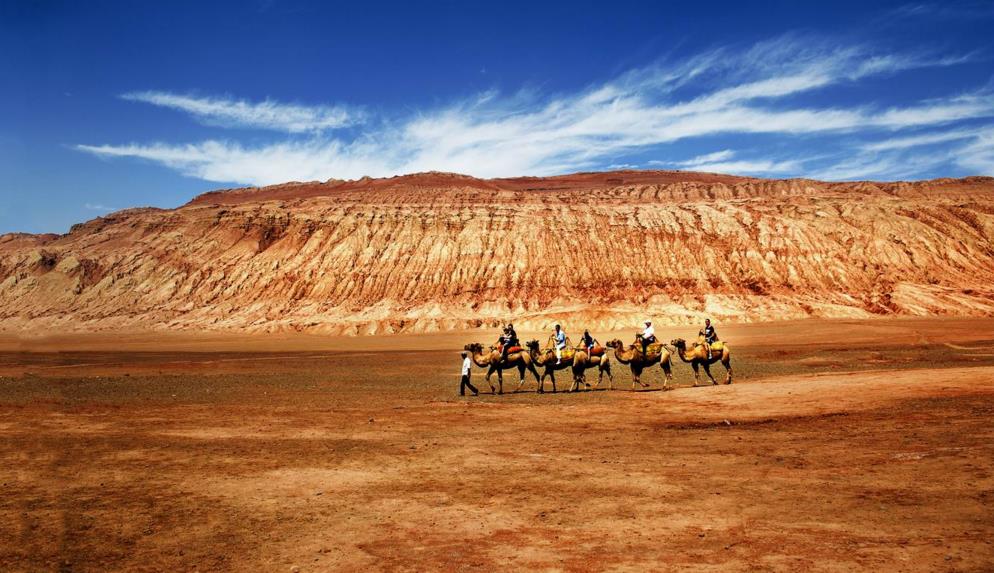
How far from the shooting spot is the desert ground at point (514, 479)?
7.45m

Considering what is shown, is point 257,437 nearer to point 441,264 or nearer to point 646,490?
point 646,490

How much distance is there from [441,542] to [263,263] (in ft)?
300

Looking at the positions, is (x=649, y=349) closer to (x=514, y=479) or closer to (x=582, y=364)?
(x=582, y=364)

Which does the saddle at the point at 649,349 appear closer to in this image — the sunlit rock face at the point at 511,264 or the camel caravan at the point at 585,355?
the camel caravan at the point at 585,355

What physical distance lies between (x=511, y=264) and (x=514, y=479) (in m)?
77.4

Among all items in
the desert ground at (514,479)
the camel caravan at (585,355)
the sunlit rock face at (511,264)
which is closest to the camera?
the desert ground at (514,479)

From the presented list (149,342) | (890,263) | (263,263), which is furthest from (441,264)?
(890,263)

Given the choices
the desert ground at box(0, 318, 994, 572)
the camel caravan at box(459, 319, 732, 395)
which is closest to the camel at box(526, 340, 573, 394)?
the camel caravan at box(459, 319, 732, 395)

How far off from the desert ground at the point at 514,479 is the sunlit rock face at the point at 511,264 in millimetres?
50508

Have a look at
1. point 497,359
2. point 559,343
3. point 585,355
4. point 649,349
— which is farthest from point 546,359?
point 649,349

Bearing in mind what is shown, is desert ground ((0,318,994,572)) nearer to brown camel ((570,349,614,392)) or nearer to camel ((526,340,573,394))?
camel ((526,340,573,394))

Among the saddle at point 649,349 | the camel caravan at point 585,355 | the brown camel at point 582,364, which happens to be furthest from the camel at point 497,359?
the saddle at point 649,349

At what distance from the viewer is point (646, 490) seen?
9867 millimetres

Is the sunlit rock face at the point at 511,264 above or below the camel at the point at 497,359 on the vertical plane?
above
